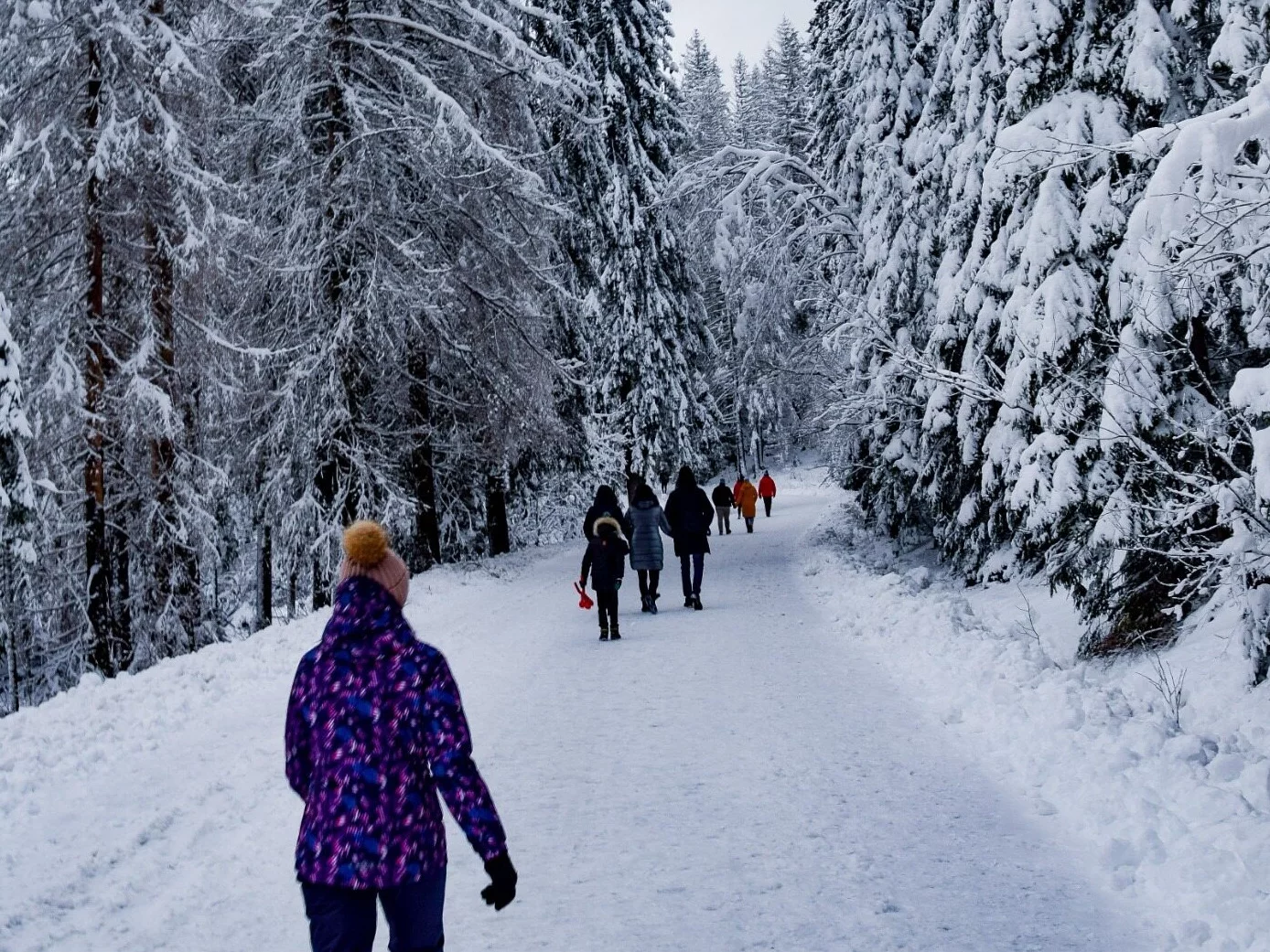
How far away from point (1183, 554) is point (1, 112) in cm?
1619

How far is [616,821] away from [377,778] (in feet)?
11.2

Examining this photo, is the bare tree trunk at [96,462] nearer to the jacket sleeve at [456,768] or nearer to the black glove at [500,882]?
the jacket sleeve at [456,768]

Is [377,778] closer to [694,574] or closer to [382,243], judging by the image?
[694,574]

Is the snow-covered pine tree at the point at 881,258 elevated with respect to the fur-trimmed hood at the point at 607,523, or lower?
elevated

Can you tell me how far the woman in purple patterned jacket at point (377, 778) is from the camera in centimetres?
309

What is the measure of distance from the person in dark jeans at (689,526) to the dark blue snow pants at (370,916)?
1271 centimetres

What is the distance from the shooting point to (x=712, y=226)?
19.5 meters

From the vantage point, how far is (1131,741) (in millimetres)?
6637

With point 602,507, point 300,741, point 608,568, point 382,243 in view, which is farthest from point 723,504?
point 300,741

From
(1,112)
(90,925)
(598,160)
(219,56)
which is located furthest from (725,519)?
(90,925)

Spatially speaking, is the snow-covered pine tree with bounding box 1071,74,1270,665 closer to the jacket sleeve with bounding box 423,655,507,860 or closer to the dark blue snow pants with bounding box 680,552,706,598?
the jacket sleeve with bounding box 423,655,507,860

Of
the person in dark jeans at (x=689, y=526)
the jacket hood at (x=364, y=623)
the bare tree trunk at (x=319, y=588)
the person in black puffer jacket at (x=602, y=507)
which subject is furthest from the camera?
the bare tree trunk at (x=319, y=588)

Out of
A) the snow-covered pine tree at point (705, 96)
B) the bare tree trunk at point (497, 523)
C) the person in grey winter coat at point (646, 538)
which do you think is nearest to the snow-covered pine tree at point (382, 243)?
the person in grey winter coat at point (646, 538)

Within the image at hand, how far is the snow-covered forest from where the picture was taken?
1012cm
